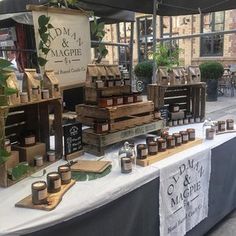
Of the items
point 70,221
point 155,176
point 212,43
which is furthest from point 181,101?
point 212,43

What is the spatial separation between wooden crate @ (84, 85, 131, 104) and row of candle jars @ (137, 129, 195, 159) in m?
0.31

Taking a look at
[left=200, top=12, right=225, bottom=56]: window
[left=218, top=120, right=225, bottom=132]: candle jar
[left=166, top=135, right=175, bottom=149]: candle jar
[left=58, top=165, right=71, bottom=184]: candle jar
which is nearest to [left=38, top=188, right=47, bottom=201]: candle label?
[left=58, top=165, right=71, bottom=184]: candle jar

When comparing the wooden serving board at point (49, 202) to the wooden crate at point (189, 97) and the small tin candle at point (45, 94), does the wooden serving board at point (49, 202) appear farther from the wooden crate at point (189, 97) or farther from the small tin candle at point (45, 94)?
the wooden crate at point (189, 97)

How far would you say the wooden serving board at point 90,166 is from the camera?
145 centimetres

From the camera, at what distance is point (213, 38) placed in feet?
39.6

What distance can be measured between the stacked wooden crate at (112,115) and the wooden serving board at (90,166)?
146mm

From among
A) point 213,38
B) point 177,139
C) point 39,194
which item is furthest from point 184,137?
point 213,38

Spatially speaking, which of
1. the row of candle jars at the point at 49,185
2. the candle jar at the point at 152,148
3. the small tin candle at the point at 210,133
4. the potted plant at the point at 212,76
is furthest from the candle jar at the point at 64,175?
the potted plant at the point at 212,76

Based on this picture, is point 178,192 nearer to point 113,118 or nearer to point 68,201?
point 113,118

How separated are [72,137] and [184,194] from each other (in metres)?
0.66

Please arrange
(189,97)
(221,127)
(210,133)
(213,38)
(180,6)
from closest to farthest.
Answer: (210,133)
(221,127)
(189,97)
(180,6)
(213,38)

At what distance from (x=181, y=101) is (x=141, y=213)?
1.26 metres

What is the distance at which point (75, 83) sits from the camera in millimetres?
1924

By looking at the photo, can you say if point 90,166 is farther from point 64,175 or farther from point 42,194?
point 42,194
